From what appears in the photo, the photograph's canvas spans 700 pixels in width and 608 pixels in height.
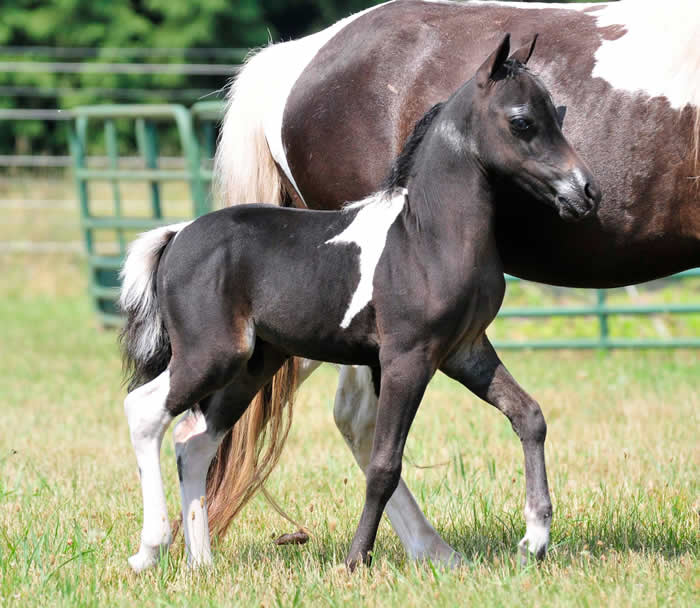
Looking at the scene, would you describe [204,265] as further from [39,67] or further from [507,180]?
[39,67]

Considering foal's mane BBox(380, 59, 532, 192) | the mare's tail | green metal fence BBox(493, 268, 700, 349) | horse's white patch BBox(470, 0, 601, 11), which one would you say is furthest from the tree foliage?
foal's mane BBox(380, 59, 532, 192)

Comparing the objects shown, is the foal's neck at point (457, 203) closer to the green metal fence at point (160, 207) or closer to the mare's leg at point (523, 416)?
the mare's leg at point (523, 416)

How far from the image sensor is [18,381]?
7930 millimetres

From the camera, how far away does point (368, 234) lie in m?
3.30

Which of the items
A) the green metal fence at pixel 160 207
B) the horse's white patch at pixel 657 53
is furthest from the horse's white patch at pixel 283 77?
the green metal fence at pixel 160 207

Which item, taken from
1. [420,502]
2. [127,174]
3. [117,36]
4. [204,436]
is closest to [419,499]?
[420,502]

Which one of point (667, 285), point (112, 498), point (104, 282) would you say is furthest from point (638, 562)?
point (104, 282)

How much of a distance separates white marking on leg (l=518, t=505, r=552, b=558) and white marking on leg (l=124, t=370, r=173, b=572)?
1061mm

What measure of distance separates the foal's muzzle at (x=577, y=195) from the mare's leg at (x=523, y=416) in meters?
0.50

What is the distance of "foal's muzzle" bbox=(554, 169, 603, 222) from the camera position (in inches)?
121

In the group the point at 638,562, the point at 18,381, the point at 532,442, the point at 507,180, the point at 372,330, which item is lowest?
the point at 18,381

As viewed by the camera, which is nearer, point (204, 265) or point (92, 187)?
point (204, 265)

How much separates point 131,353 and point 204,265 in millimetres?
459

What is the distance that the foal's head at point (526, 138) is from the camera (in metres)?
3.09
